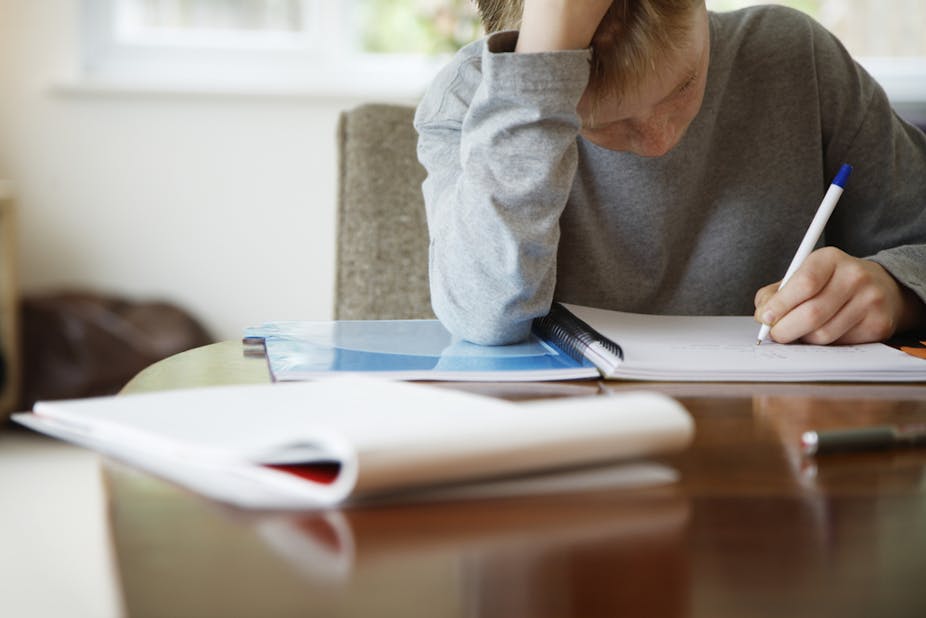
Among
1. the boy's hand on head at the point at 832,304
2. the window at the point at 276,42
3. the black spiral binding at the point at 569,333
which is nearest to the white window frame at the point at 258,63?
the window at the point at 276,42

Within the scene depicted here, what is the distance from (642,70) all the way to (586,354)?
251mm

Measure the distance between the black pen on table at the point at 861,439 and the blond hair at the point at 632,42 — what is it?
1.31ft

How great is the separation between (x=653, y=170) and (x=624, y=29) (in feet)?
1.16

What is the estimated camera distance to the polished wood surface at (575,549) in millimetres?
340

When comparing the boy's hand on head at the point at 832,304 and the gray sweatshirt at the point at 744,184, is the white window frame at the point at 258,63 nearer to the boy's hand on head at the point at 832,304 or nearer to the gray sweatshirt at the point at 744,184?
the gray sweatshirt at the point at 744,184

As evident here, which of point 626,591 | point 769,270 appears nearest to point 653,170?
point 769,270

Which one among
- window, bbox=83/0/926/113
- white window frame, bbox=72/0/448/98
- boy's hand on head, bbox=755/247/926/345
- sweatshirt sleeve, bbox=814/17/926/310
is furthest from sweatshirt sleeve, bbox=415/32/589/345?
white window frame, bbox=72/0/448/98

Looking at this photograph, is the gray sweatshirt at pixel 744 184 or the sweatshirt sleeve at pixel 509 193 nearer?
the sweatshirt sleeve at pixel 509 193

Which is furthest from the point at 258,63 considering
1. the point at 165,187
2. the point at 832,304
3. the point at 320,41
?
the point at 832,304

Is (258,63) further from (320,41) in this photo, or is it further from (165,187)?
(165,187)

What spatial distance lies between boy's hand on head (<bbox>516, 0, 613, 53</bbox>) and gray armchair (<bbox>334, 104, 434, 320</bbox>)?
49 cm

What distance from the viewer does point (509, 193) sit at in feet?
2.82

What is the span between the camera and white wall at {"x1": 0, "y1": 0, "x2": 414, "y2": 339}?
320 centimetres

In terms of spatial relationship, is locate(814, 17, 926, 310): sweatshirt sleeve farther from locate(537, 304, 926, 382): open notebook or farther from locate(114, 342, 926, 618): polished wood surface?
locate(114, 342, 926, 618): polished wood surface
